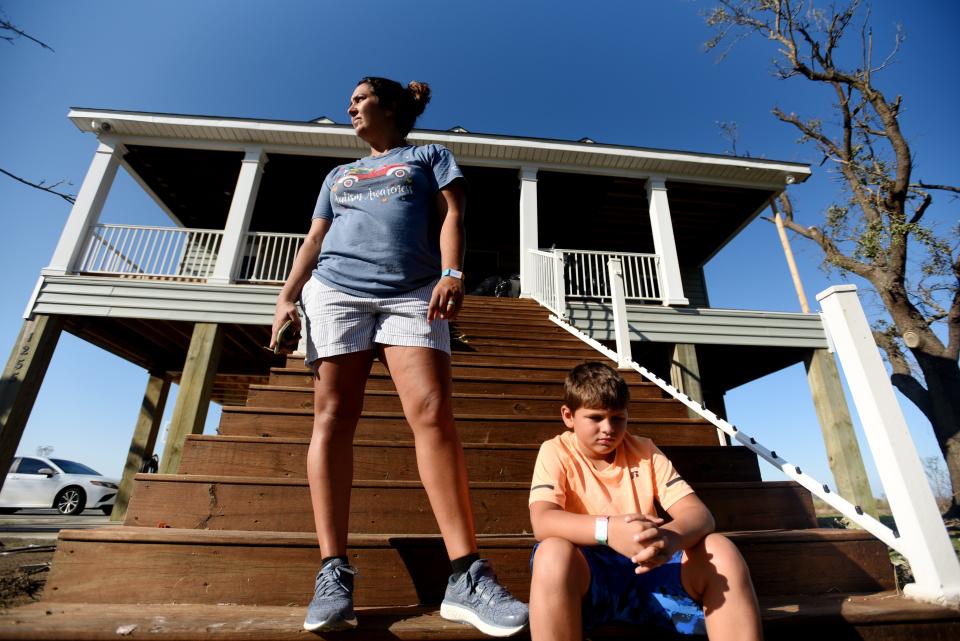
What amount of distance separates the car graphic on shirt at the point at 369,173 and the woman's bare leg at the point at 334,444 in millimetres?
571

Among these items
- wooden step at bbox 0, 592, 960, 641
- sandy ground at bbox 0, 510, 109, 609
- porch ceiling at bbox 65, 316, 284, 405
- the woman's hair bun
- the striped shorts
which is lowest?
sandy ground at bbox 0, 510, 109, 609

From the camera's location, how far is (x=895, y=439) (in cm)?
135

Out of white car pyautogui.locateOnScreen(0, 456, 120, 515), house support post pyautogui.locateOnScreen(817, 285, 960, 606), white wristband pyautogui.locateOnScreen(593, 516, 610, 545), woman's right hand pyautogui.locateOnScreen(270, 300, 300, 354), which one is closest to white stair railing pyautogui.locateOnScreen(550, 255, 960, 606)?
house support post pyautogui.locateOnScreen(817, 285, 960, 606)

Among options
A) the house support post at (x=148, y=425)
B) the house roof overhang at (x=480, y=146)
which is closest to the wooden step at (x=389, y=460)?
the house roof overhang at (x=480, y=146)

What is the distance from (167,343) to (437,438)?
790 cm

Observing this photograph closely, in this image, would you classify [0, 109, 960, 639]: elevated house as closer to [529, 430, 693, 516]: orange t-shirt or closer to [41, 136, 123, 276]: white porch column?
[41, 136, 123, 276]: white porch column

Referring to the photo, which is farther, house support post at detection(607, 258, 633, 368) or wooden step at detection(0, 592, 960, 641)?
house support post at detection(607, 258, 633, 368)

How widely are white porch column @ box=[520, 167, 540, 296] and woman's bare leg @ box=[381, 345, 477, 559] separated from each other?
5.25 meters

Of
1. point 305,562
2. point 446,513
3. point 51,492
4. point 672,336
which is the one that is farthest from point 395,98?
point 51,492

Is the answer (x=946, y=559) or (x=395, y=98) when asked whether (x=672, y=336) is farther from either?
(x=395, y=98)

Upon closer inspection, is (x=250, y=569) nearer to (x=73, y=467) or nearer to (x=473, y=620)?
(x=473, y=620)

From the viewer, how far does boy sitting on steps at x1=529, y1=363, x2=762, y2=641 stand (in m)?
0.96

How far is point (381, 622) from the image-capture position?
1.09 m

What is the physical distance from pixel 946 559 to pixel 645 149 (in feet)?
22.3
